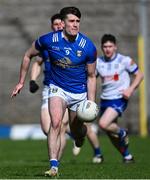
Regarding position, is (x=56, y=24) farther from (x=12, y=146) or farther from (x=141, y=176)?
(x=12, y=146)

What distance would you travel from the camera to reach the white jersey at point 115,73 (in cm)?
1552

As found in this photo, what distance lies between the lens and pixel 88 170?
12336mm

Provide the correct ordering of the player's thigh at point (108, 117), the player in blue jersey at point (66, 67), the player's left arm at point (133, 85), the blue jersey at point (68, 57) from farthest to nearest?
1. the player's left arm at point (133, 85)
2. the player's thigh at point (108, 117)
3. the blue jersey at point (68, 57)
4. the player in blue jersey at point (66, 67)

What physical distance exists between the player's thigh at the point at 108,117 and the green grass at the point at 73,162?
0.71 meters

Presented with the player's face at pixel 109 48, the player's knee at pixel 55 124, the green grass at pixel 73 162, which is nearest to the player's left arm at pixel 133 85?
the player's face at pixel 109 48

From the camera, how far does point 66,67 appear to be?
11.4m

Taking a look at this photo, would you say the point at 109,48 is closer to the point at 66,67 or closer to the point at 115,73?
the point at 115,73

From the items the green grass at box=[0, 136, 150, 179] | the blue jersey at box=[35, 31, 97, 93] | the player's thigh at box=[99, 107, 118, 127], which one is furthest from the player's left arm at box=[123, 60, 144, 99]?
the blue jersey at box=[35, 31, 97, 93]

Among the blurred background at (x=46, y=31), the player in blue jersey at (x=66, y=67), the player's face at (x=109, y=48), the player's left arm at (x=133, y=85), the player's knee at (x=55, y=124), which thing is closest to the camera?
the player's knee at (x=55, y=124)

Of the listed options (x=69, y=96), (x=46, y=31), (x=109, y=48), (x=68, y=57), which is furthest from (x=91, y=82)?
(x=46, y=31)

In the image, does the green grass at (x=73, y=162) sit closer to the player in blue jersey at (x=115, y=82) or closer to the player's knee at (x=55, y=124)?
the player's knee at (x=55, y=124)

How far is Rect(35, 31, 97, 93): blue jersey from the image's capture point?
1134 centimetres

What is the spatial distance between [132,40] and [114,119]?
11.5 meters

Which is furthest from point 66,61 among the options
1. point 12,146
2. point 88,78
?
point 12,146
